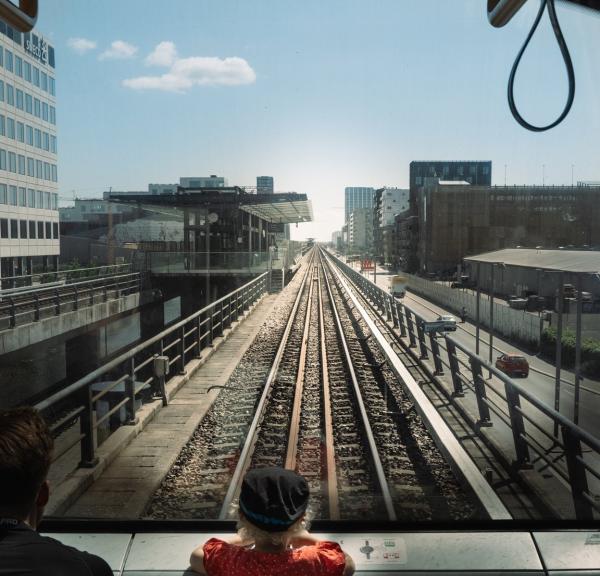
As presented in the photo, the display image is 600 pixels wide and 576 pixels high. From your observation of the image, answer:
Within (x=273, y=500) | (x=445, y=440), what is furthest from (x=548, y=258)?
(x=273, y=500)

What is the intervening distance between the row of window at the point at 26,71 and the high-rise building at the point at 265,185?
0.85m

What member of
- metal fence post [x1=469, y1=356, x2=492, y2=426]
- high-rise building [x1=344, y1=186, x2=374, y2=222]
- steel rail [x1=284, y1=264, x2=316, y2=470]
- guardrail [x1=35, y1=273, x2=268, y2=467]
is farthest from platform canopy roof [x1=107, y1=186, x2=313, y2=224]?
metal fence post [x1=469, y1=356, x2=492, y2=426]

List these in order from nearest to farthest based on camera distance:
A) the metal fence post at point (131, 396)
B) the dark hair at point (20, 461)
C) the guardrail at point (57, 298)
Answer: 1. the dark hair at point (20, 461)
2. the guardrail at point (57, 298)
3. the metal fence post at point (131, 396)

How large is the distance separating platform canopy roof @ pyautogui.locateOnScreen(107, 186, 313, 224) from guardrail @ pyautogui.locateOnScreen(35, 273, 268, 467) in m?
0.45

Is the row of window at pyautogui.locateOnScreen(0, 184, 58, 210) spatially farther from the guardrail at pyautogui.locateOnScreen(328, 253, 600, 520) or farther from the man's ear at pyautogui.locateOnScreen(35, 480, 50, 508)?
the guardrail at pyautogui.locateOnScreen(328, 253, 600, 520)

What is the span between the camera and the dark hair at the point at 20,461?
3.87ft

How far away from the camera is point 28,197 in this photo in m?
2.12

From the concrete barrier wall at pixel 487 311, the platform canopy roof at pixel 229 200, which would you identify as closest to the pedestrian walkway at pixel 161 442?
the platform canopy roof at pixel 229 200

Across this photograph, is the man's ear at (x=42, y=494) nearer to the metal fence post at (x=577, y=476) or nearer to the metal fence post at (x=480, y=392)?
the metal fence post at (x=480, y=392)

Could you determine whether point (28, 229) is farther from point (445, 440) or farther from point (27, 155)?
point (445, 440)

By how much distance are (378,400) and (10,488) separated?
1732 mm

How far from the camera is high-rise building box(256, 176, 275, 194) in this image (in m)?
2.51

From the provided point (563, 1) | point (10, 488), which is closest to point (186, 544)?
point (10, 488)

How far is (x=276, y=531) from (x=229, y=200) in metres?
1.37
